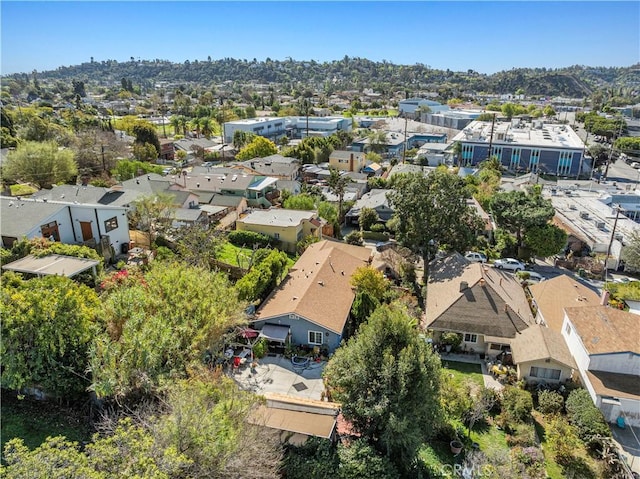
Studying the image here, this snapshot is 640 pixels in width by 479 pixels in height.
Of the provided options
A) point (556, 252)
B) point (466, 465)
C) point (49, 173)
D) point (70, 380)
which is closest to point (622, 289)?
point (556, 252)

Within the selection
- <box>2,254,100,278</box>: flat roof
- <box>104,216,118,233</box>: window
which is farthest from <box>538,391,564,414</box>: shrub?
<box>104,216,118,233</box>: window

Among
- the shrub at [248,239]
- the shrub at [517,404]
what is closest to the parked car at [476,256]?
the shrub at [248,239]

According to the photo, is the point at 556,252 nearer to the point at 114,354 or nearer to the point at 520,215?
the point at 520,215

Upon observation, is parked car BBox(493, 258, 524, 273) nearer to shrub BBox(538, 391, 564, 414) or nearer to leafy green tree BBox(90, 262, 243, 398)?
shrub BBox(538, 391, 564, 414)

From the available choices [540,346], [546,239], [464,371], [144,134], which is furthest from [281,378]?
[144,134]

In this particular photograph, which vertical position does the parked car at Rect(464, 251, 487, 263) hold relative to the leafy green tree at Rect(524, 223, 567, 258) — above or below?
below

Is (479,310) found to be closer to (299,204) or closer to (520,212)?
(520,212)
